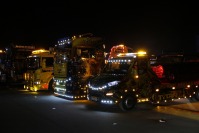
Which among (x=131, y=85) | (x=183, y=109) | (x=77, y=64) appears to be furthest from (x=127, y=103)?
(x=77, y=64)

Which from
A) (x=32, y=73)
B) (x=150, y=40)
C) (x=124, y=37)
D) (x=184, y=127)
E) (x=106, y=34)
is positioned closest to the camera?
(x=184, y=127)

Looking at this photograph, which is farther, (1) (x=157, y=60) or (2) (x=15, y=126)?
(1) (x=157, y=60)

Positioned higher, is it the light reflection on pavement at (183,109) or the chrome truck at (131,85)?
the chrome truck at (131,85)

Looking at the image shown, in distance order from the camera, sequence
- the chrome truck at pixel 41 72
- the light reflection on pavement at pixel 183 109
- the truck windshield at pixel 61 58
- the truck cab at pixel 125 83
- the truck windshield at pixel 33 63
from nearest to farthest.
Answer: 1. the light reflection on pavement at pixel 183 109
2. the truck cab at pixel 125 83
3. the truck windshield at pixel 61 58
4. the chrome truck at pixel 41 72
5. the truck windshield at pixel 33 63

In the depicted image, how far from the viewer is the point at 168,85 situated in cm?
1551

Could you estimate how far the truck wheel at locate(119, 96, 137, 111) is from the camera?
13868 mm

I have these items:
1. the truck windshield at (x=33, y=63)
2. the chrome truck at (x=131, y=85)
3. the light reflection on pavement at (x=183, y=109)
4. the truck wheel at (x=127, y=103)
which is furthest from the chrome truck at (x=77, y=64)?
the light reflection on pavement at (x=183, y=109)

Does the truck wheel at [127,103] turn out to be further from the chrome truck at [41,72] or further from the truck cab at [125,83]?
the chrome truck at [41,72]

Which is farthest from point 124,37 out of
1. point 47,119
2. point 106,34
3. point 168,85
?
point 47,119

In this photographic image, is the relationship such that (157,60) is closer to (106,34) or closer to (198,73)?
(198,73)

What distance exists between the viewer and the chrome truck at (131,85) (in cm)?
1389

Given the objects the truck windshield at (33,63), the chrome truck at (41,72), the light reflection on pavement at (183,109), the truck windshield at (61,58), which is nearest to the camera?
the light reflection on pavement at (183,109)

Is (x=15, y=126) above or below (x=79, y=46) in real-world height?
below

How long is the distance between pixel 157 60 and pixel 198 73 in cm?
258
